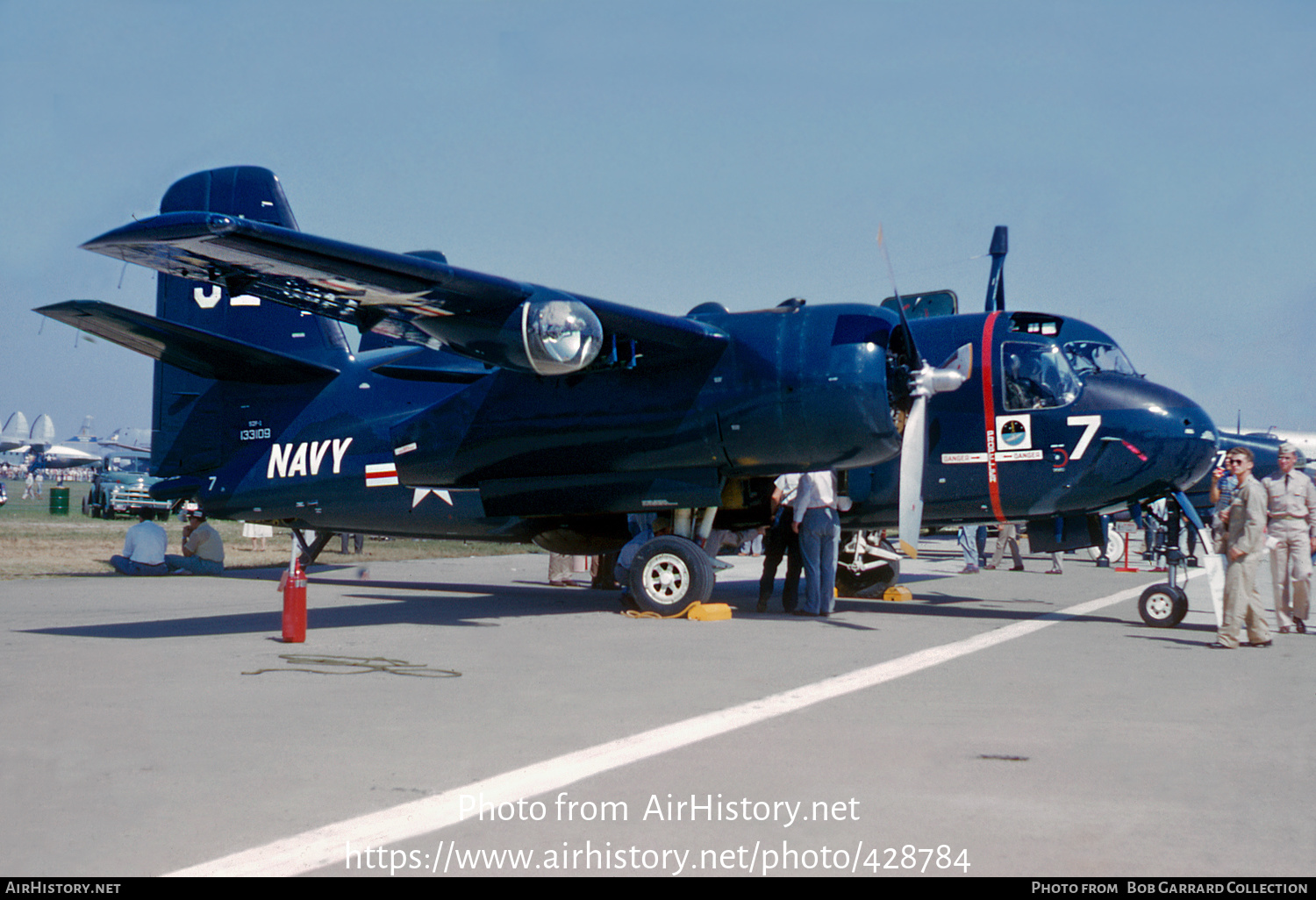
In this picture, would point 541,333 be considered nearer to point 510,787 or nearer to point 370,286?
point 370,286

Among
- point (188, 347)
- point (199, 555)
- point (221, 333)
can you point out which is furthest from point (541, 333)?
point (199, 555)

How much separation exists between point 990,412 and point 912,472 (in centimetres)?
141

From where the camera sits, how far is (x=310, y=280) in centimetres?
1000

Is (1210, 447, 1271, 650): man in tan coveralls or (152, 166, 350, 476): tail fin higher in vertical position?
(152, 166, 350, 476): tail fin

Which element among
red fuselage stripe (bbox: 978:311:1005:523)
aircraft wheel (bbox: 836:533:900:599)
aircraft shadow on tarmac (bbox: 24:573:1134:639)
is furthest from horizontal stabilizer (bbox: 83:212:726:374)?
aircraft wheel (bbox: 836:533:900:599)

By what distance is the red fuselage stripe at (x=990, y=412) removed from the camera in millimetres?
12688

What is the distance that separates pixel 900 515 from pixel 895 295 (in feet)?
7.93

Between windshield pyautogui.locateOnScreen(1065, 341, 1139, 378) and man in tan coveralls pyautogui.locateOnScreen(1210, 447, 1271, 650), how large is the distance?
2789mm

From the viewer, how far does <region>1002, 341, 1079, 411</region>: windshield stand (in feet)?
41.1

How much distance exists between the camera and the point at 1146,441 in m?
12.0

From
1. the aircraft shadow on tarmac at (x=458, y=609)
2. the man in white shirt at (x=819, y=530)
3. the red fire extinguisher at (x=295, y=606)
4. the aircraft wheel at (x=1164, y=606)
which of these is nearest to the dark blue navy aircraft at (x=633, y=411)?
the man in white shirt at (x=819, y=530)

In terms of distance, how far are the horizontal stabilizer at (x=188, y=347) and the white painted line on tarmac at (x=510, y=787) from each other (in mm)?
8230

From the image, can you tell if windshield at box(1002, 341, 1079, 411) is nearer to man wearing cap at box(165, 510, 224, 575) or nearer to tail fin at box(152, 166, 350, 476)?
tail fin at box(152, 166, 350, 476)

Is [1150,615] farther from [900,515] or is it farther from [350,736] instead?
[350,736]
